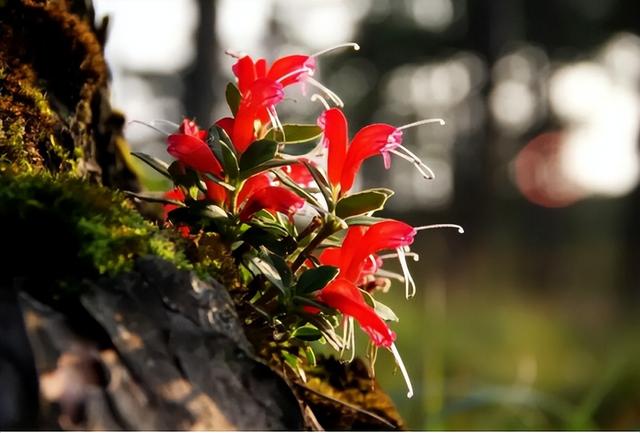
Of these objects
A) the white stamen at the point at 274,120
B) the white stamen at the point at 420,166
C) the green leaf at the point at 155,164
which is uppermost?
the white stamen at the point at 274,120

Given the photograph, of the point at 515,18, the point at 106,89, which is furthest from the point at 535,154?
the point at 106,89

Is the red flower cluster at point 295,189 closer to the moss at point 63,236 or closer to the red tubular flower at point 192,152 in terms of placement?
the red tubular flower at point 192,152

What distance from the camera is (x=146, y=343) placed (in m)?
1.25

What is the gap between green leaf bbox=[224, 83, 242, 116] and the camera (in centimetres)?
171

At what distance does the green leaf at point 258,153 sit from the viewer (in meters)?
1.56

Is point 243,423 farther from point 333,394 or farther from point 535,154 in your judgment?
point 535,154

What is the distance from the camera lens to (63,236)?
1.31 meters

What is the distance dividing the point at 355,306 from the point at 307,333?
0.13m

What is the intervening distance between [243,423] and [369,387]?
845mm

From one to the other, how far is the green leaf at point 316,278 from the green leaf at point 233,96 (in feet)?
1.41

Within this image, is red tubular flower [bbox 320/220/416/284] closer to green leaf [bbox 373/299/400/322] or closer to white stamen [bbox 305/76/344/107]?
green leaf [bbox 373/299/400/322]

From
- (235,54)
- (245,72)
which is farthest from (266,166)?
(235,54)

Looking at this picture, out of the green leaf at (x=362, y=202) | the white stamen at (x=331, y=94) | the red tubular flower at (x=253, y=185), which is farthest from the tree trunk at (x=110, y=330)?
the white stamen at (x=331, y=94)

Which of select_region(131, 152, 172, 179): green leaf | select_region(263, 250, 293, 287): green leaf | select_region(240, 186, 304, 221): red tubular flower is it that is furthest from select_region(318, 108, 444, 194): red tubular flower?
select_region(131, 152, 172, 179): green leaf
